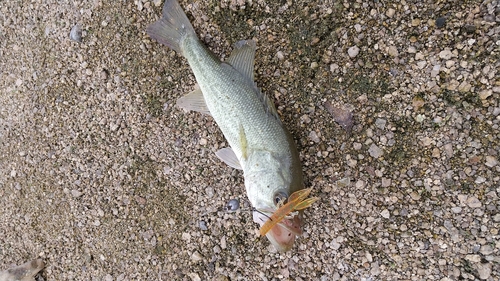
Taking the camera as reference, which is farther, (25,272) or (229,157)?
(25,272)

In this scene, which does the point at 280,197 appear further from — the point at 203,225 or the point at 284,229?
the point at 203,225

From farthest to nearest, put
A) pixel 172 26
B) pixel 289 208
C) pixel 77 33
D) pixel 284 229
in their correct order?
pixel 77 33 < pixel 172 26 < pixel 284 229 < pixel 289 208

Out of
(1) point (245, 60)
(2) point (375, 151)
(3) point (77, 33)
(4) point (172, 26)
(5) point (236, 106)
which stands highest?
(3) point (77, 33)

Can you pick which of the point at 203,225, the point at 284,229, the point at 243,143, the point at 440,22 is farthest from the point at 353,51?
the point at 203,225

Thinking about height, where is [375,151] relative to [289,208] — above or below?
below

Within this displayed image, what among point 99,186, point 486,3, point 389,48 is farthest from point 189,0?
point 486,3
